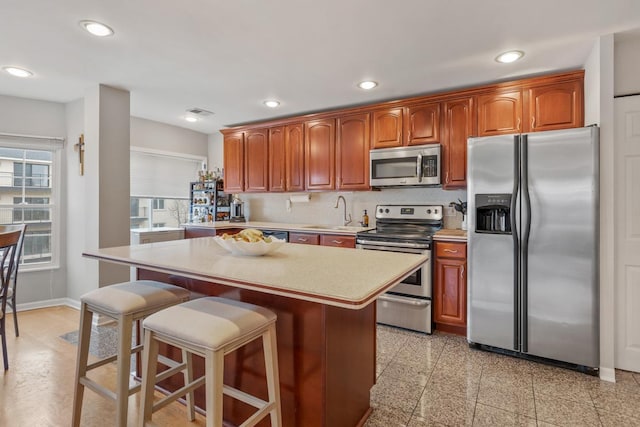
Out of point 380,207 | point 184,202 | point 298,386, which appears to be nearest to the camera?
point 298,386

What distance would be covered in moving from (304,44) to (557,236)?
2.32 metres

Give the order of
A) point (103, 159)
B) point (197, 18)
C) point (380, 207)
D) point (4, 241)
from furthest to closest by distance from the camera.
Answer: point (380, 207)
point (103, 159)
point (4, 241)
point (197, 18)

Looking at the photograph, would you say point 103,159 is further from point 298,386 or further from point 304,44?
point 298,386

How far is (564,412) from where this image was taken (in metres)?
1.95

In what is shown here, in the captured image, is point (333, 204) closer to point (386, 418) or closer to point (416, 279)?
point (416, 279)

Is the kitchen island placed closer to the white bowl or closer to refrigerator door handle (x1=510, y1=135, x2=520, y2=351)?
the white bowl

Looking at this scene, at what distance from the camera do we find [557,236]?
8.00ft

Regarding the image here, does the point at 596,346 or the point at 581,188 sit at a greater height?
the point at 581,188

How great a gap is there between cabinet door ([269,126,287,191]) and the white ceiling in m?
0.85

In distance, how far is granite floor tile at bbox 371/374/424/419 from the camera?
2.03m

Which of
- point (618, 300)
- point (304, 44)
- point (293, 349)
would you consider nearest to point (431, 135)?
point (304, 44)

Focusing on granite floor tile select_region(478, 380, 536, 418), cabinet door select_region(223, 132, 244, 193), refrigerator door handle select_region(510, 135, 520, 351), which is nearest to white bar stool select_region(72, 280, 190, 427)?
granite floor tile select_region(478, 380, 536, 418)

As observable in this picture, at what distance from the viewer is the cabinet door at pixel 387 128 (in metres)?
3.61

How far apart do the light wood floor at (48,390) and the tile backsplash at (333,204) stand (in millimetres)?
2757
